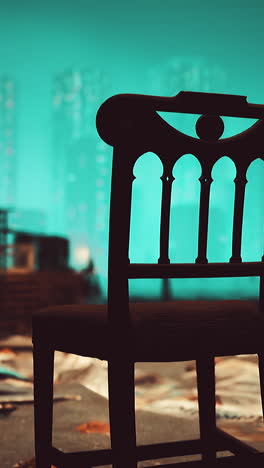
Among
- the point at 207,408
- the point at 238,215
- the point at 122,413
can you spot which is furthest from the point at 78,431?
the point at 238,215

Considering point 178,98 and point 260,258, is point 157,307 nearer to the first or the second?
point 260,258

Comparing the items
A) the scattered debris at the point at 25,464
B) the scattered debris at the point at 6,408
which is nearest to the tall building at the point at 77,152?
the scattered debris at the point at 6,408

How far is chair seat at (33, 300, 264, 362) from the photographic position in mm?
869

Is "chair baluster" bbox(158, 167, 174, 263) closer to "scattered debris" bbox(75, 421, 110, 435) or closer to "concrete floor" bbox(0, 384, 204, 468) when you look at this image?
"concrete floor" bbox(0, 384, 204, 468)

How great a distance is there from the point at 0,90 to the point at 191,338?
32.4 metres

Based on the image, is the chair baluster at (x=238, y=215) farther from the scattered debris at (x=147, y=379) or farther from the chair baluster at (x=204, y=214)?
the scattered debris at (x=147, y=379)

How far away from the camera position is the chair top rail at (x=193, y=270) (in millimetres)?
849

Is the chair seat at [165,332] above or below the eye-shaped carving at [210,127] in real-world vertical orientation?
below

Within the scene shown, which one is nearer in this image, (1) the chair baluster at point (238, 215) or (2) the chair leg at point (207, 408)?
(1) the chair baluster at point (238, 215)

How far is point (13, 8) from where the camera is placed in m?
20.8

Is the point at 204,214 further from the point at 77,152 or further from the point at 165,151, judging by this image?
the point at 77,152

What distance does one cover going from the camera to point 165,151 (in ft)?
2.82

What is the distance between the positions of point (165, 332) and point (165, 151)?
29 cm

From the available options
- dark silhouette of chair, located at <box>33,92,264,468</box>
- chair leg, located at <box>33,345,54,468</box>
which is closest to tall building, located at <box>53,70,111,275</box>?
chair leg, located at <box>33,345,54,468</box>
